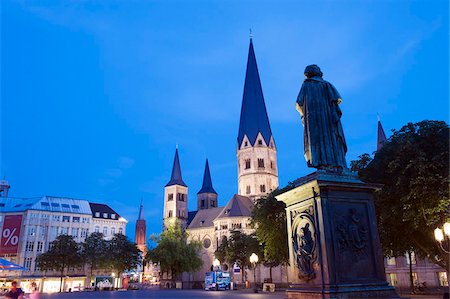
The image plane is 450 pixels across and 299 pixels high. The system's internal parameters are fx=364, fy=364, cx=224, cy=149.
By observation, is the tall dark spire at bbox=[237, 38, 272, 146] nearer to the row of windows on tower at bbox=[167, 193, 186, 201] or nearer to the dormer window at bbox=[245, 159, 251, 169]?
the dormer window at bbox=[245, 159, 251, 169]

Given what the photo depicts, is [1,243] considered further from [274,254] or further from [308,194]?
[308,194]

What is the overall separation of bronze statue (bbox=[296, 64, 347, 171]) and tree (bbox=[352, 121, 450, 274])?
437 inches

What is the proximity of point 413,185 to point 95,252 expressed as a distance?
174ft

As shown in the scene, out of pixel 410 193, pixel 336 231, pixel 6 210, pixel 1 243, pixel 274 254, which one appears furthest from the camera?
pixel 6 210

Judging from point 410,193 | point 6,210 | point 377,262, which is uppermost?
point 6,210

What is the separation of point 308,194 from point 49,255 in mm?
56268

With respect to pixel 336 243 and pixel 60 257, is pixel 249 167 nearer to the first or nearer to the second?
pixel 60 257

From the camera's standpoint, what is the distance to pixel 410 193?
1858cm

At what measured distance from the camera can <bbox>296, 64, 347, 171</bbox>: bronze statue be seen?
30.6ft

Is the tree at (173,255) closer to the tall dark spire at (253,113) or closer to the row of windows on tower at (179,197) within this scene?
the tall dark spire at (253,113)

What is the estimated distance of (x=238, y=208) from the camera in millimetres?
88500

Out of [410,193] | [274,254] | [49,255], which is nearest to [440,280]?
[274,254]

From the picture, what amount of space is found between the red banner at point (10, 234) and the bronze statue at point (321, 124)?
72.4 meters

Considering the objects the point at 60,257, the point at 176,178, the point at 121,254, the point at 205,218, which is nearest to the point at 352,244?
the point at 60,257
